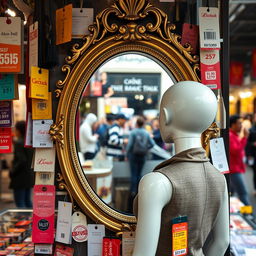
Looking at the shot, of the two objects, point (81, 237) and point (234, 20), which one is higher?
point (234, 20)

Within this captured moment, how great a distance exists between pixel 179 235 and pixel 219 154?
58 centimetres

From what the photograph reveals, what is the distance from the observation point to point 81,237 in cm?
175

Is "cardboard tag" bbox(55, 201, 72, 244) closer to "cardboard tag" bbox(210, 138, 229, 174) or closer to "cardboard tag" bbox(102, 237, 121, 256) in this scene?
"cardboard tag" bbox(102, 237, 121, 256)

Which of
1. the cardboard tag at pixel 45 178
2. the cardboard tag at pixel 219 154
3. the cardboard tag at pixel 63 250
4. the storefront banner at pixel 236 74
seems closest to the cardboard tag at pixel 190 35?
the cardboard tag at pixel 219 154

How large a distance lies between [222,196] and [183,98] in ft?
1.42

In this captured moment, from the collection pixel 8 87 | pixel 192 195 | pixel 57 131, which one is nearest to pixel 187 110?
pixel 192 195

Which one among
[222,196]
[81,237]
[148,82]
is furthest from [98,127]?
[222,196]

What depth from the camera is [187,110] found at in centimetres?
128

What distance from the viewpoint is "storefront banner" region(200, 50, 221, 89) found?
5.63 feet

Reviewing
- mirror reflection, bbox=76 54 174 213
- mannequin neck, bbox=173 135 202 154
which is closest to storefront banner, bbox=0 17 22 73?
mannequin neck, bbox=173 135 202 154

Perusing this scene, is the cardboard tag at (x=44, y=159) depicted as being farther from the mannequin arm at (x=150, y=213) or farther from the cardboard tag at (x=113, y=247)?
the mannequin arm at (x=150, y=213)

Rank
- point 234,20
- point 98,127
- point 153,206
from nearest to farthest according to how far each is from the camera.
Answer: point 153,206 → point 98,127 → point 234,20

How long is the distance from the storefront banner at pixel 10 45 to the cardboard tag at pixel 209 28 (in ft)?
2.82

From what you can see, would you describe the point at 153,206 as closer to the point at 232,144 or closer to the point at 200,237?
the point at 200,237
